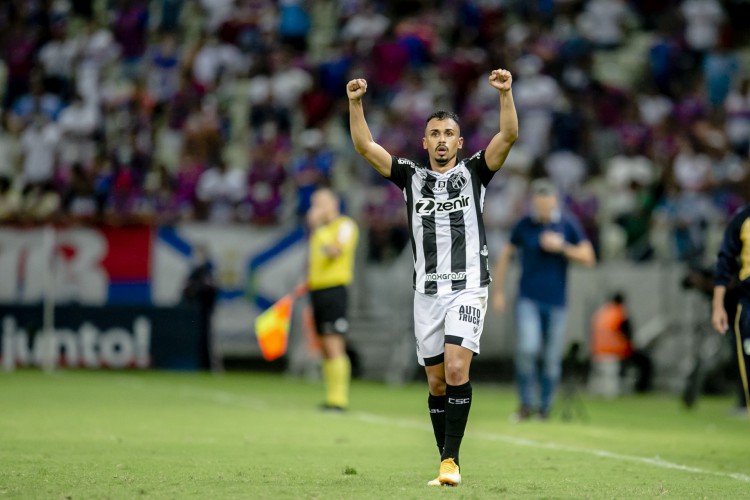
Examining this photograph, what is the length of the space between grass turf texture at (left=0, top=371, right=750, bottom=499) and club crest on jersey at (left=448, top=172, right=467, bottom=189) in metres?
1.78

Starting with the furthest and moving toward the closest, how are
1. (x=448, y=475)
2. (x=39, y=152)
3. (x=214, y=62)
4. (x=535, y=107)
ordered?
(x=214, y=62), (x=39, y=152), (x=535, y=107), (x=448, y=475)

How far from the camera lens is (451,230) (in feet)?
26.9

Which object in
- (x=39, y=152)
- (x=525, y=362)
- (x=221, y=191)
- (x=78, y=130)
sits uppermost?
(x=78, y=130)

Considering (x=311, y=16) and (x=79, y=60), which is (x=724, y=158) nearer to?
(x=311, y=16)

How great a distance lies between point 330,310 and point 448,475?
6.61 metres

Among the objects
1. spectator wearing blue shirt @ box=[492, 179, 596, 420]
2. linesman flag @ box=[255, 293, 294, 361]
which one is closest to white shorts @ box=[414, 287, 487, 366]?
spectator wearing blue shirt @ box=[492, 179, 596, 420]

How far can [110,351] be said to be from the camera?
2088 cm

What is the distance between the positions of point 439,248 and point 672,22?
59.1 feet

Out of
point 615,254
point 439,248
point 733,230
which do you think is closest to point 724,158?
point 615,254

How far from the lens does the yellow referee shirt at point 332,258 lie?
14.3m

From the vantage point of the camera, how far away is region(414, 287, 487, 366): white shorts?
801 centimetres

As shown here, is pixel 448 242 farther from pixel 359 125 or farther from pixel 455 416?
pixel 455 416

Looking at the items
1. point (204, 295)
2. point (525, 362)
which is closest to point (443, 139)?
point (525, 362)

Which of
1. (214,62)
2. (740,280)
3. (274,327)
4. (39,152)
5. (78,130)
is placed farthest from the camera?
(214,62)
